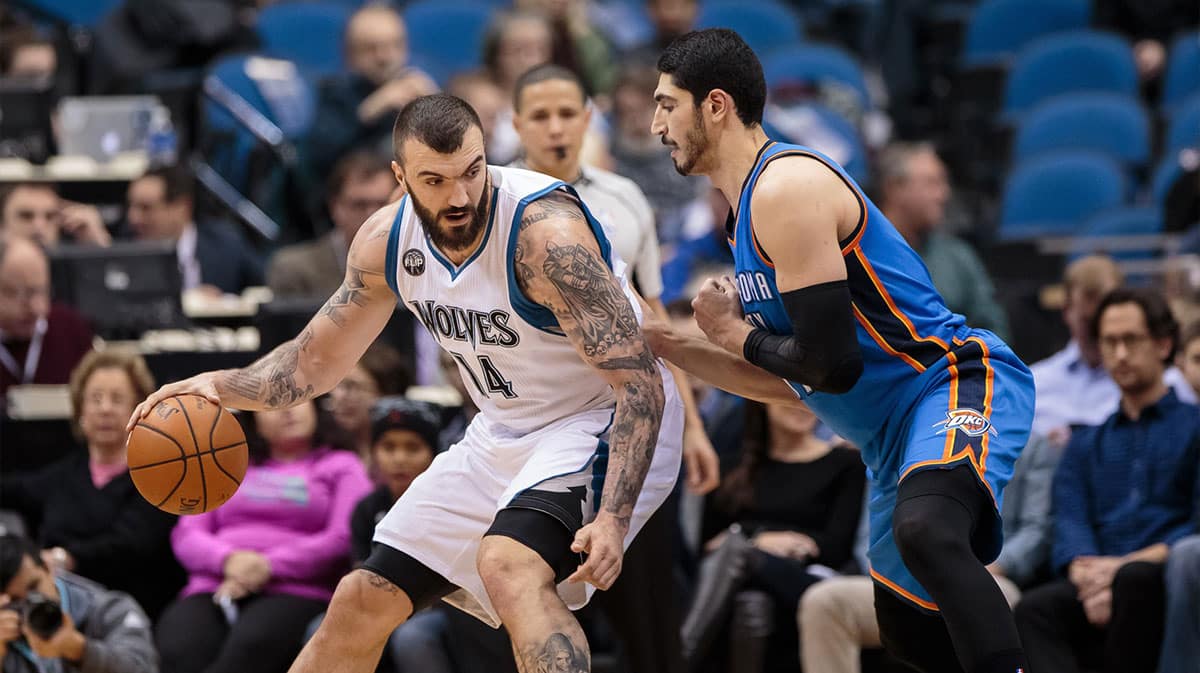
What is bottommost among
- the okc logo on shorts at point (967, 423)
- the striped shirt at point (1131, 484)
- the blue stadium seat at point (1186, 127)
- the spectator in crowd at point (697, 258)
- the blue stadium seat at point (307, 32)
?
the striped shirt at point (1131, 484)

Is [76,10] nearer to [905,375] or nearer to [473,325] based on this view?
[473,325]

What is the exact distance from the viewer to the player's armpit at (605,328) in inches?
182

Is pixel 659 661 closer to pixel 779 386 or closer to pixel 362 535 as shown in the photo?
pixel 779 386

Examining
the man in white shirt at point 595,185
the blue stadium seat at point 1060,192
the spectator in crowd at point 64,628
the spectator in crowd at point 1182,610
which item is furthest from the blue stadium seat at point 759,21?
the spectator in crowd at point 64,628

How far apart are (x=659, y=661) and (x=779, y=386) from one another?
1.15 meters

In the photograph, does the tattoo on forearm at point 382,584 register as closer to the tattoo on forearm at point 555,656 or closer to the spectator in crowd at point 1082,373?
the tattoo on forearm at point 555,656

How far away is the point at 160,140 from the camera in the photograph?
10734 millimetres

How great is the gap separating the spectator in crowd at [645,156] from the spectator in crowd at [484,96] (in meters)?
0.72

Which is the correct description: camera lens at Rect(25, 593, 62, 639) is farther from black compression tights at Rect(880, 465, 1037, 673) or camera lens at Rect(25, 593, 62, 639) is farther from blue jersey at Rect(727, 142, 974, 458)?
black compression tights at Rect(880, 465, 1037, 673)

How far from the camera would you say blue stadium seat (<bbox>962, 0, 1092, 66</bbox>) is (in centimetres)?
1263

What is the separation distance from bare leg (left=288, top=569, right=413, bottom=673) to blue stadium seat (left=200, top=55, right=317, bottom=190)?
256 inches

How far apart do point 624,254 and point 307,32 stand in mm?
7310

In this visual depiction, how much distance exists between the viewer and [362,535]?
683cm

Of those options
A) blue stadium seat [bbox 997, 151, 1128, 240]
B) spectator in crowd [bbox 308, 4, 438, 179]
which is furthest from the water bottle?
blue stadium seat [bbox 997, 151, 1128, 240]
